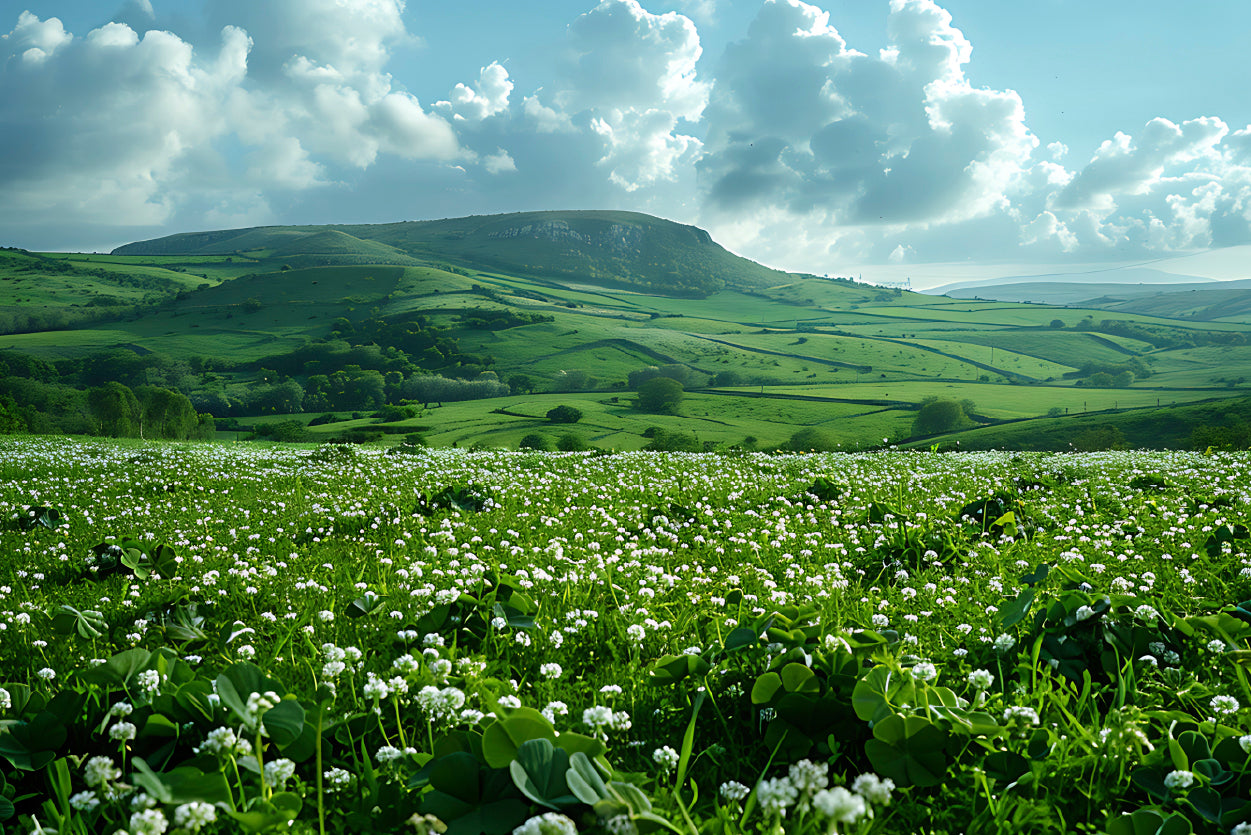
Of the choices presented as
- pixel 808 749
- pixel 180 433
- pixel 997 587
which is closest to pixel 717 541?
pixel 997 587

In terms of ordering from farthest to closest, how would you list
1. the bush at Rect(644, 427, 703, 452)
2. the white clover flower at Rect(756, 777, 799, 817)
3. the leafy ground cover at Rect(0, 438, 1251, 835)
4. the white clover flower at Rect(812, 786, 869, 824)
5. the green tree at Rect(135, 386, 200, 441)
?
1. the bush at Rect(644, 427, 703, 452)
2. the green tree at Rect(135, 386, 200, 441)
3. the leafy ground cover at Rect(0, 438, 1251, 835)
4. the white clover flower at Rect(756, 777, 799, 817)
5. the white clover flower at Rect(812, 786, 869, 824)

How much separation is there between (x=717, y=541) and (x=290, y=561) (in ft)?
19.8

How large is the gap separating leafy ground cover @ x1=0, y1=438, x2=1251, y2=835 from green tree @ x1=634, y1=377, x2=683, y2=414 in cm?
12311

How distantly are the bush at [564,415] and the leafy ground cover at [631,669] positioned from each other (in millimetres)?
106907

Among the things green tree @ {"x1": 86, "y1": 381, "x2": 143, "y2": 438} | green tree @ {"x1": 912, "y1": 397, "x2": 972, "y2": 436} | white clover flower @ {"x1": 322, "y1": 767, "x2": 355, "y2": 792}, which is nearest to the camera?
white clover flower @ {"x1": 322, "y1": 767, "x2": 355, "y2": 792}

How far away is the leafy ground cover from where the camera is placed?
262 centimetres

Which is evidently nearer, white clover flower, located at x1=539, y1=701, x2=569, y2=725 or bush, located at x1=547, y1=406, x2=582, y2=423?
white clover flower, located at x1=539, y1=701, x2=569, y2=725

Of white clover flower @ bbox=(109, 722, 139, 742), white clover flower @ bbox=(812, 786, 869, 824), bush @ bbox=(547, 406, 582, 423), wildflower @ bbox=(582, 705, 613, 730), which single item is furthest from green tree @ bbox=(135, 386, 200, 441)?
white clover flower @ bbox=(812, 786, 869, 824)

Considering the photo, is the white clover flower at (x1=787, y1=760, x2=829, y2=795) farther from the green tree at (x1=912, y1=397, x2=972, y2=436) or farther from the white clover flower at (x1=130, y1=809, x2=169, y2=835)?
the green tree at (x1=912, y1=397, x2=972, y2=436)

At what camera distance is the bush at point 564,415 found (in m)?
118

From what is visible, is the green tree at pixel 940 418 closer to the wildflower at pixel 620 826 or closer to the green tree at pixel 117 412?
the wildflower at pixel 620 826

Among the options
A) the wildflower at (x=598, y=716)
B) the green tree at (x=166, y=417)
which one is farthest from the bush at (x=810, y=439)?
the wildflower at (x=598, y=716)

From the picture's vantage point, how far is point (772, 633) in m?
4.01

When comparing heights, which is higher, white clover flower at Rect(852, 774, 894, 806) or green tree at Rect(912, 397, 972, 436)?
white clover flower at Rect(852, 774, 894, 806)
